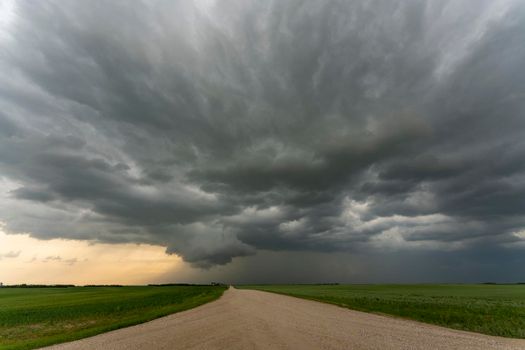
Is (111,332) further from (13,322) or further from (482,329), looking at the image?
(482,329)

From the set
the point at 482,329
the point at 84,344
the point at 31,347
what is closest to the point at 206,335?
the point at 84,344

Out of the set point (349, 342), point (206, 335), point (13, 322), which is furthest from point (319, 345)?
point (13, 322)

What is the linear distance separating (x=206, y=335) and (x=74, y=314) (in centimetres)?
2840

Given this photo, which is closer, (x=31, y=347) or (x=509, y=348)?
(x=509, y=348)

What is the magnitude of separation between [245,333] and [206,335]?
2406 millimetres

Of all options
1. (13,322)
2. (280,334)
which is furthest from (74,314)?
(280,334)

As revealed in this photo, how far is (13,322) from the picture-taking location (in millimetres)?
35781

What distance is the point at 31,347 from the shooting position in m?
20.2

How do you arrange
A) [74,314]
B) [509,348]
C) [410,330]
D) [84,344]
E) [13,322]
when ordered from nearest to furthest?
1. [509,348]
2. [84,344]
3. [410,330]
4. [13,322]
5. [74,314]

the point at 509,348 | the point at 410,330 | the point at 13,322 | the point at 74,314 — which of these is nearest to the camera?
the point at 509,348

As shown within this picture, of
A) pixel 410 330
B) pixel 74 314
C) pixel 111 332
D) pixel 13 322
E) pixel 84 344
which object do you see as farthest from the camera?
pixel 74 314

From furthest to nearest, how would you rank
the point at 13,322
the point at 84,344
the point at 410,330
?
the point at 13,322 → the point at 410,330 → the point at 84,344

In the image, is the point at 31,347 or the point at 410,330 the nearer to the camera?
the point at 31,347

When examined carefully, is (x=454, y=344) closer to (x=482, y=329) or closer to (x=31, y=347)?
(x=482, y=329)
